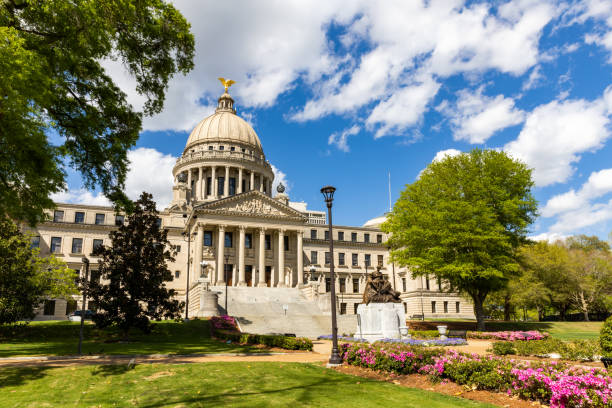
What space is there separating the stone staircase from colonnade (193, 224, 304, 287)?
5.52m

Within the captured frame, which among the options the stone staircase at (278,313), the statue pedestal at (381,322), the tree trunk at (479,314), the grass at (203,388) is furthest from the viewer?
the stone staircase at (278,313)

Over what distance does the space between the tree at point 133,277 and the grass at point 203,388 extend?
12.1m

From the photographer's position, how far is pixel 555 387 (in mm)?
9023

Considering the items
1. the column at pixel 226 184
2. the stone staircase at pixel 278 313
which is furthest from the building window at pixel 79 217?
the stone staircase at pixel 278 313

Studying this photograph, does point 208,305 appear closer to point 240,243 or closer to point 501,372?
point 240,243

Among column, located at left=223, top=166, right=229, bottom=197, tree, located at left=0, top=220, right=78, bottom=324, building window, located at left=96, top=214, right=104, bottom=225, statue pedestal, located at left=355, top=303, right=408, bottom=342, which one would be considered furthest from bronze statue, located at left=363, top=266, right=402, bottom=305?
column, located at left=223, top=166, right=229, bottom=197

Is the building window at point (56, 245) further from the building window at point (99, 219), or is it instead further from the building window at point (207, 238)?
the building window at point (207, 238)

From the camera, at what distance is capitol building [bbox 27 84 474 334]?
2098 inches

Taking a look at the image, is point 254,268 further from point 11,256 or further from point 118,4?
point 118,4

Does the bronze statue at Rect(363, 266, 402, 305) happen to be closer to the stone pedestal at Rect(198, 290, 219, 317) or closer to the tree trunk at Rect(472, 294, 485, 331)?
the tree trunk at Rect(472, 294, 485, 331)

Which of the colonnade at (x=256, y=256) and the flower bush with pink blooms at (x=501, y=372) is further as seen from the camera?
the colonnade at (x=256, y=256)

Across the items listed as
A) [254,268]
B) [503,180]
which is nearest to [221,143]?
[254,268]

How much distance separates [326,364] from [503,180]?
100 ft

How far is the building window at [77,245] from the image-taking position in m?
62.8
